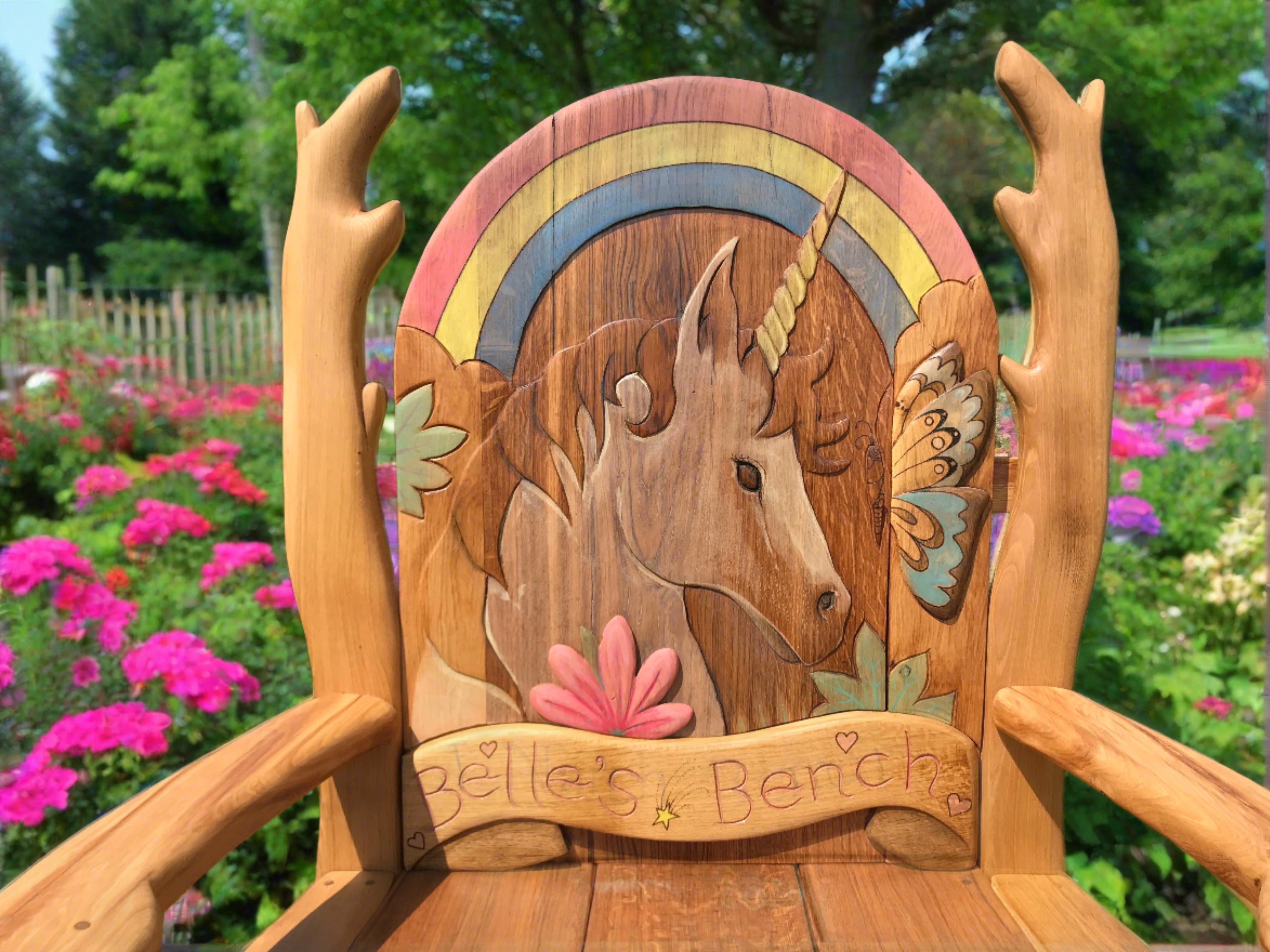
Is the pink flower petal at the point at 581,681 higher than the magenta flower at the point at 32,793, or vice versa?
the pink flower petal at the point at 581,681

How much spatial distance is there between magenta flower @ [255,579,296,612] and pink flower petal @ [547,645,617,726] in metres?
1.27

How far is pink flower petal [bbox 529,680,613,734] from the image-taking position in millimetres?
1100

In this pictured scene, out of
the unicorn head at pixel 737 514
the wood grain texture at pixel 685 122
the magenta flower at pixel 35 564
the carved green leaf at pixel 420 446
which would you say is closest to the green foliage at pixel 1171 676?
the unicorn head at pixel 737 514

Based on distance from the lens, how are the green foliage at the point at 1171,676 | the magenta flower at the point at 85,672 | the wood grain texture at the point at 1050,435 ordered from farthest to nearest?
the magenta flower at the point at 85,672 → the green foliage at the point at 1171,676 → the wood grain texture at the point at 1050,435

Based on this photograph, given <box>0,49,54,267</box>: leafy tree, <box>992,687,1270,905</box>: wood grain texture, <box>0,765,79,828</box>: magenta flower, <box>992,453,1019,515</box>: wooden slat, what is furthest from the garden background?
<box>0,49,54,267</box>: leafy tree

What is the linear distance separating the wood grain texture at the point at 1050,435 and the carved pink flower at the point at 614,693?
0.37 m

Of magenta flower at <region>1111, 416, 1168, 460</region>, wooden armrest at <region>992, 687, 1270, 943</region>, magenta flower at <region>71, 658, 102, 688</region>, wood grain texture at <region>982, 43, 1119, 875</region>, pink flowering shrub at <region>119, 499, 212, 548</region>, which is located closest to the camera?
wooden armrest at <region>992, 687, 1270, 943</region>

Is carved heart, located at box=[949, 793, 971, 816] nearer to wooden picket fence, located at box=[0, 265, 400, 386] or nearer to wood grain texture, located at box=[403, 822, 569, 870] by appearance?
wood grain texture, located at box=[403, 822, 569, 870]

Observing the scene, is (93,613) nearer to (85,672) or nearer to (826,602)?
(85,672)

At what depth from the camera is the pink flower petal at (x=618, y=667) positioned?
3.61 feet

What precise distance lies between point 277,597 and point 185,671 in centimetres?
33

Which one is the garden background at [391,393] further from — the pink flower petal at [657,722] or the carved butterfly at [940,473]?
the pink flower petal at [657,722]

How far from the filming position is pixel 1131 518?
2.57 m

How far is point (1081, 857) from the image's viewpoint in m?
1.82
